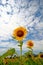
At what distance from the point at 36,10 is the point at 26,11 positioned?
→ 13 cm

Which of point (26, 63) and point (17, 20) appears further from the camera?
point (17, 20)

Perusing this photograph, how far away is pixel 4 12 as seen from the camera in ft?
6.80

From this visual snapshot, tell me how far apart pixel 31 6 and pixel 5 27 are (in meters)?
0.40

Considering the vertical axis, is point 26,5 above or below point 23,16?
above

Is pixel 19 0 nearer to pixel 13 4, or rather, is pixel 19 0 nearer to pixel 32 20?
pixel 13 4

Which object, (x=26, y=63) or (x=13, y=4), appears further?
(x=13, y=4)

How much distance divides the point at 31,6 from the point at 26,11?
99mm

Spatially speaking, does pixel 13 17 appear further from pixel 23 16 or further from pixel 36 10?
pixel 36 10

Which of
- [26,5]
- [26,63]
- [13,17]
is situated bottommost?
[26,63]

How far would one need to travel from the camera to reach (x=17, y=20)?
2.08 m

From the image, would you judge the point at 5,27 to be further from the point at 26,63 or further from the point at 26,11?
the point at 26,63

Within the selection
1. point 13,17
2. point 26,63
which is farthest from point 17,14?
point 26,63

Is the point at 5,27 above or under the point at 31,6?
under

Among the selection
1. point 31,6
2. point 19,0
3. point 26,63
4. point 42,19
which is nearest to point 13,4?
point 19,0
